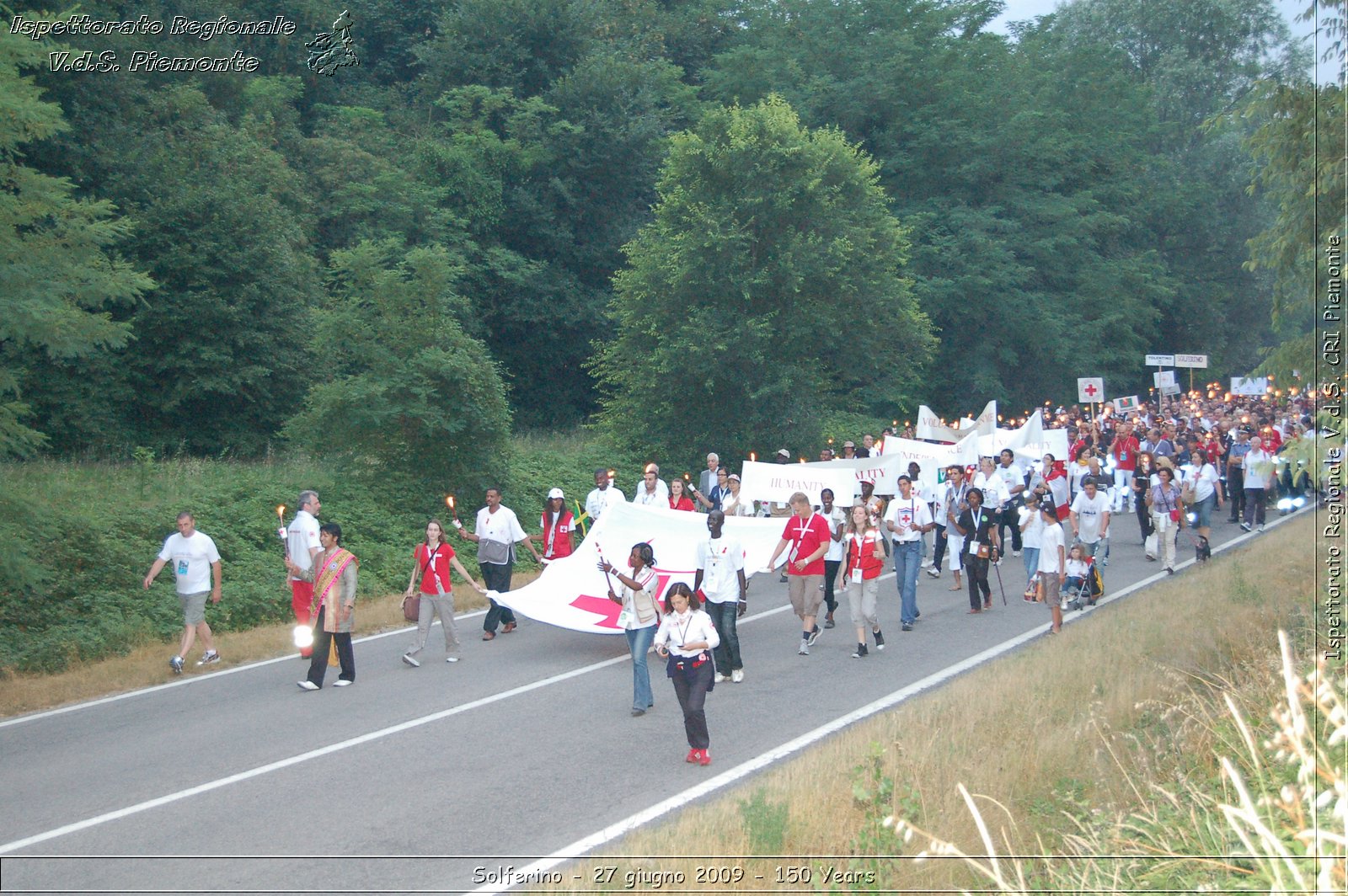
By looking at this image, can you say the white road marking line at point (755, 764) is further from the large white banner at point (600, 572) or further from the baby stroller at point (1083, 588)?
the large white banner at point (600, 572)

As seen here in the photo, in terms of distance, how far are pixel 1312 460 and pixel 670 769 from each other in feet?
17.9

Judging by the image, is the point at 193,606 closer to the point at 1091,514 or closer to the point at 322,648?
the point at 322,648

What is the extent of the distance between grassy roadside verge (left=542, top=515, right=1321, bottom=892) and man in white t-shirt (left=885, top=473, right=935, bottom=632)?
110 inches

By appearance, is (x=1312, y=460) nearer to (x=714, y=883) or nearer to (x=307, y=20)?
(x=714, y=883)

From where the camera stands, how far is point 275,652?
48.1 feet

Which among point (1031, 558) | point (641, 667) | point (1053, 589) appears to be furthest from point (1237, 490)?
point (641, 667)

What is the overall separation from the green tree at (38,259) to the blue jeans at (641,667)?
7282mm

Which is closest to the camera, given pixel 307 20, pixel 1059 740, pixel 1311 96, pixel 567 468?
pixel 1059 740

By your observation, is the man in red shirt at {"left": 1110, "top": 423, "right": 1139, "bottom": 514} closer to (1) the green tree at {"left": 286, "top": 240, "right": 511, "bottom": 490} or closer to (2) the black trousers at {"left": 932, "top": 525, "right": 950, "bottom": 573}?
(2) the black trousers at {"left": 932, "top": 525, "right": 950, "bottom": 573}

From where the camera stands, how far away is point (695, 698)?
9.67m

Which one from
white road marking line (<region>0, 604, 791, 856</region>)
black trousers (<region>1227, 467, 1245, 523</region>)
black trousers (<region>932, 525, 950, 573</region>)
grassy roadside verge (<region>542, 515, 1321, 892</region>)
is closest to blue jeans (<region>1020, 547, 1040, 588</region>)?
black trousers (<region>932, 525, 950, 573</region>)

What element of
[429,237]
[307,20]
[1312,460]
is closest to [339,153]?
[429,237]

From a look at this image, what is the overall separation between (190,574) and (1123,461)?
1914 centimetres

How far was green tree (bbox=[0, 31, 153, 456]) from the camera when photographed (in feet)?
42.7
